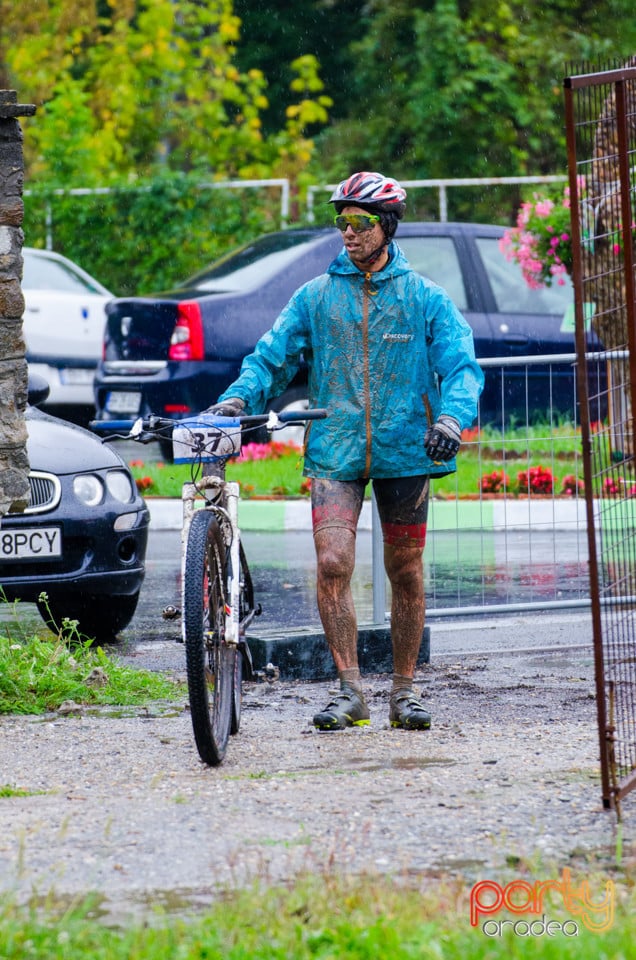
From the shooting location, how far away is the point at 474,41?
25094mm

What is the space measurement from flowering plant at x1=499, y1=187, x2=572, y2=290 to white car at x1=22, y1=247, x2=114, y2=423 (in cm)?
442

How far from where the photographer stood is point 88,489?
732 centimetres

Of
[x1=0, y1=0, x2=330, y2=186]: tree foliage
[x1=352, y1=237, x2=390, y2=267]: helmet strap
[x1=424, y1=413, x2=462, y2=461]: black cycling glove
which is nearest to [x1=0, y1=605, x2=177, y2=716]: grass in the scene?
[x1=424, y1=413, x2=462, y2=461]: black cycling glove

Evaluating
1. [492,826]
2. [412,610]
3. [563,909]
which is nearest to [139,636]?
[412,610]

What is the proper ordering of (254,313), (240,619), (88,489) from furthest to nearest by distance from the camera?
(254,313) < (88,489) < (240,619)

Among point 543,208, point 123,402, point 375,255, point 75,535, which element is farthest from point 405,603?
point 543,208

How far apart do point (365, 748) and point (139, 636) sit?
2.72 meters

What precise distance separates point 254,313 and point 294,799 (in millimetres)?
8604

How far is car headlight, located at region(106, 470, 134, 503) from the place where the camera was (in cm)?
742

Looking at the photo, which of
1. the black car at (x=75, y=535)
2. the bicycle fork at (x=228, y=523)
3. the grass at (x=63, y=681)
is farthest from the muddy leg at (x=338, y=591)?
the black car at (x=75, y=535)

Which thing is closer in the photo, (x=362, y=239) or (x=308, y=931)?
(x=308, y=931)

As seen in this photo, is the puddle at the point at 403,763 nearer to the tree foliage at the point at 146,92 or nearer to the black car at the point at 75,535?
the black car at the point at 75,535

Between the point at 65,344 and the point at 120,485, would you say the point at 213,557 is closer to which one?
the point at 120,485

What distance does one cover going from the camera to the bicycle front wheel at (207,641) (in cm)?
480
